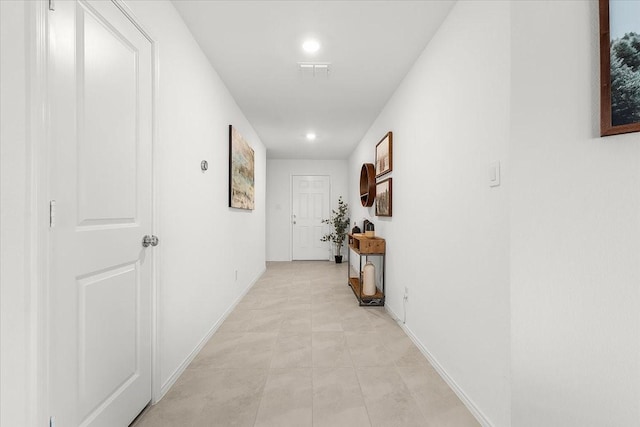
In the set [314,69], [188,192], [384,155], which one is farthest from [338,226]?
[188,192]

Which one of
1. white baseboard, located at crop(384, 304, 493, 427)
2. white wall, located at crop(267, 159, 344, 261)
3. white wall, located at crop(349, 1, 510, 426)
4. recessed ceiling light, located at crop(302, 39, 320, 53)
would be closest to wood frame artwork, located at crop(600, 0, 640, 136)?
white wall, located at crop(349, 1, 510, 426)

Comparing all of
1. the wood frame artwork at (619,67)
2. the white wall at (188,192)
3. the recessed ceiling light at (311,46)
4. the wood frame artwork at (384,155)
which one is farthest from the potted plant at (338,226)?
the wood frame artwork at (619,67)

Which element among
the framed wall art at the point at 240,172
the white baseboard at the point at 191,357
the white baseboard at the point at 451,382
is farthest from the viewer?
the framed wall art at the point at 240,172

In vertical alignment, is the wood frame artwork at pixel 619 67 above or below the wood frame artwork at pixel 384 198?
above

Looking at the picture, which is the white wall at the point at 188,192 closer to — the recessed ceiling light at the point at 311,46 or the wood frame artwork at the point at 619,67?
the recessed ceiling light at the point at 311,46

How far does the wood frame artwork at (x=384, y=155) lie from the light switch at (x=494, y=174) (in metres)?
1.83

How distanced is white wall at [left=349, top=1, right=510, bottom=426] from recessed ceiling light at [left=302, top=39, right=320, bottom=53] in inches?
32.8

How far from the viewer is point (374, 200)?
4254 millimetres

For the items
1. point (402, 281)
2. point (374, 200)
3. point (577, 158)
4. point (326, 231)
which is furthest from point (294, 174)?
point (577, 158)

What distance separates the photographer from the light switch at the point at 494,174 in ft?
4.64

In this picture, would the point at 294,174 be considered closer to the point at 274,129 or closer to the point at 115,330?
the point at 274,129

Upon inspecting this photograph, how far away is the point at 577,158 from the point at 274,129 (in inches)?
158

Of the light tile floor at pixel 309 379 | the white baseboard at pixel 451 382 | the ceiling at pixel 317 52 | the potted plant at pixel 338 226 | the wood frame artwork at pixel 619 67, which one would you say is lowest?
the light tile floor at pixel 309 379

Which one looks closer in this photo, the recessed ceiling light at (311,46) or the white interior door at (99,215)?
the white interior door at (99,215)
